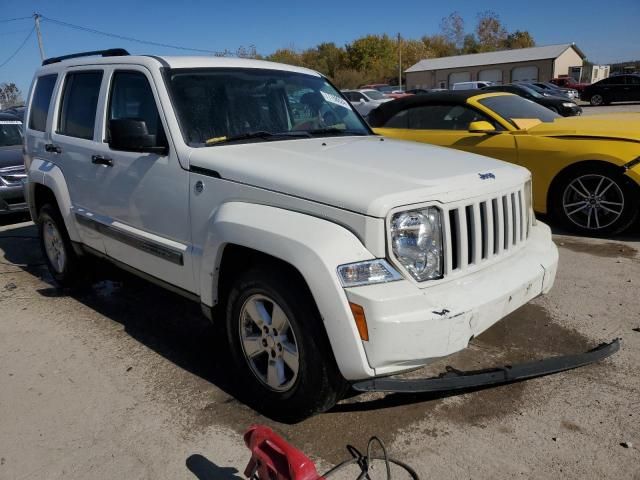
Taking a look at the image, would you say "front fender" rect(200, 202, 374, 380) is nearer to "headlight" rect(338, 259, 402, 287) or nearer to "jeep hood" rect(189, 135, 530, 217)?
"headlight" rect(338, 259, 402, 287)

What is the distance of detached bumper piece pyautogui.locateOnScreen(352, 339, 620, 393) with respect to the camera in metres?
2.55

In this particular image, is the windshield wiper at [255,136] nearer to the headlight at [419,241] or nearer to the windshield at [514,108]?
the headlight at [419,241]

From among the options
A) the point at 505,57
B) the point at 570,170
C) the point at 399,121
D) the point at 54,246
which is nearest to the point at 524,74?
the point at 505,57

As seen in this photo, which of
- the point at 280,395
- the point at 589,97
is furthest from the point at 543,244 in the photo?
the point at 589,97

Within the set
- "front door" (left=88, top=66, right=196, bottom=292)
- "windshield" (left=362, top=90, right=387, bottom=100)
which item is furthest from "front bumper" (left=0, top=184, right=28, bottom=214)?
"windshield" (left=362, top=90, right=387, bottom=100)

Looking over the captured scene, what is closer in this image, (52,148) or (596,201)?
(52,148)

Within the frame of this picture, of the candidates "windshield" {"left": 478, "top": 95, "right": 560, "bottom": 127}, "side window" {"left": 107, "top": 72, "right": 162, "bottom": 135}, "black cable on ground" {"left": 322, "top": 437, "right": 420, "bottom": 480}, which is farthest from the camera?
"windshield" {"left": 478, "top": 95, "right": 560, "bottom": 127}

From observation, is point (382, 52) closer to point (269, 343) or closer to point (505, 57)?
point (505, 57)

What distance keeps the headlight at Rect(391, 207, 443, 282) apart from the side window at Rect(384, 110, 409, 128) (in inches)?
203

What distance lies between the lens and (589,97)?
31.6m

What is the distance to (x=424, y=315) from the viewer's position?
2428 millimetres

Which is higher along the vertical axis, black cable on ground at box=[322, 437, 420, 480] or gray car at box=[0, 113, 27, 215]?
gray car at box=[0, 113, 27, 215]

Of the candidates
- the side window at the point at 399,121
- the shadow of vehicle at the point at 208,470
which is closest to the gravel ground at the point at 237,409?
the shadow of vehicle at the point at 208,470

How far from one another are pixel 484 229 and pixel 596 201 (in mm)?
3639
